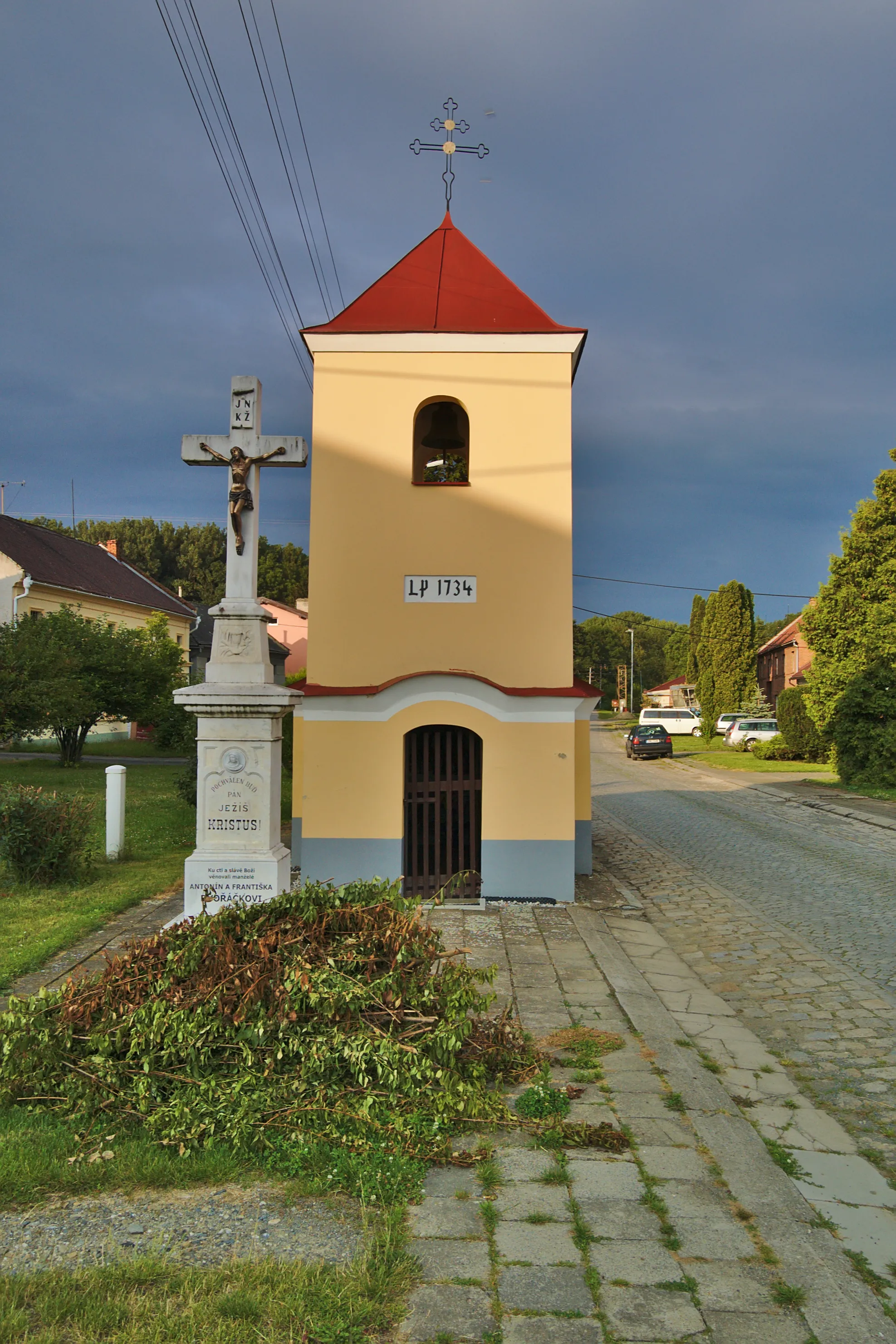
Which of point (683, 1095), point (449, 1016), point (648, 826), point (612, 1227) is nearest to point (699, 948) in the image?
point (683, 1095)

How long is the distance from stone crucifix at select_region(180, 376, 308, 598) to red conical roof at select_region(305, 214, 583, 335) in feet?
9.36

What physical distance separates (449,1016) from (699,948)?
15.0 feet

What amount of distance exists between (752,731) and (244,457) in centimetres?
3502

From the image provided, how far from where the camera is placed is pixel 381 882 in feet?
17.9

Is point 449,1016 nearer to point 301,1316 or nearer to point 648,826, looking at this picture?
point 301,1316

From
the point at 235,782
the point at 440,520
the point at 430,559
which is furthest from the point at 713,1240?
the point at 440,520

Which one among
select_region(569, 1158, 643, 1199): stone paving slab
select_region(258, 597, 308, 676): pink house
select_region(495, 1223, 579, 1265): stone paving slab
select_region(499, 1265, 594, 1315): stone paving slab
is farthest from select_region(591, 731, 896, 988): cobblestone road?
select_region(258, 597, 308, 676): pink house

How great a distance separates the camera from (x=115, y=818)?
37.6ft

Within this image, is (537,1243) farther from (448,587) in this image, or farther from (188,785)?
(188,785)

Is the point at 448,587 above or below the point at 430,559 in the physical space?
below

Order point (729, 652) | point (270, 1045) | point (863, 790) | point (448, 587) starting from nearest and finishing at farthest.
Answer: point (270, 1045) < point (448, 587) < point (863, 790) < point (729, 652)

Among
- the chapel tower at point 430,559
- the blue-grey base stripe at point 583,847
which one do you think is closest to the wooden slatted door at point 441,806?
the chapel tower at point 430,559

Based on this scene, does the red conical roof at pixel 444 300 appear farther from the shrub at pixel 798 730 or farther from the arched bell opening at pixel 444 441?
the shrub at pixel 798 730

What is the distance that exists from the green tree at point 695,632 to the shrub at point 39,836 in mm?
46667
